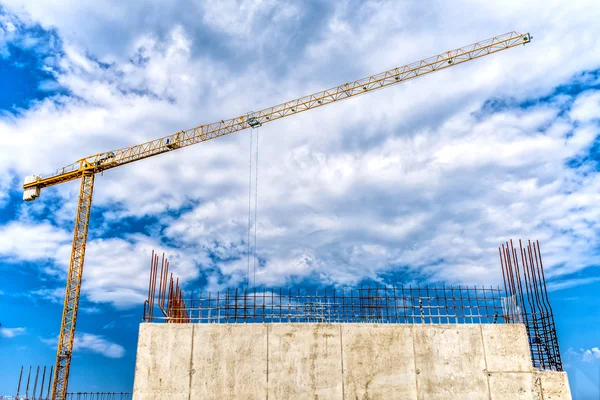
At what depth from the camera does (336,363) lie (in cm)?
1686

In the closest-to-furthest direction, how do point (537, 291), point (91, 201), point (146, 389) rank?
point (146, 389) < point (537, 291) < point (91, 201)

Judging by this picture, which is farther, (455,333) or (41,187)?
(41,187)

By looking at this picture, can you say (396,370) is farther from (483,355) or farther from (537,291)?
(537,291)

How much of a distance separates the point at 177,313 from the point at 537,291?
13.9 meters

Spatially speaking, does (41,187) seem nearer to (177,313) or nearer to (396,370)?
(177,313)

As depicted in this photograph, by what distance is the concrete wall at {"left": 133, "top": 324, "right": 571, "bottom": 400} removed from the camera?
54.6 feet

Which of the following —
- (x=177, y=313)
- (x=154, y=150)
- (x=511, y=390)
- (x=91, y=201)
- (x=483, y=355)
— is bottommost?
(x=511, y=390)

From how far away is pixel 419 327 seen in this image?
1736 cm

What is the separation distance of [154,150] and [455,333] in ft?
115

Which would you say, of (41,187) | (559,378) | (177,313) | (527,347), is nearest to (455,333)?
(527,347)

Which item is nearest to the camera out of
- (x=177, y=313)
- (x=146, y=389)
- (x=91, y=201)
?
(x=146, y=389)

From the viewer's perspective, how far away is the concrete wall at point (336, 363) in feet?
54.6

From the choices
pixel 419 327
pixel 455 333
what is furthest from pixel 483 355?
pixel 419 327

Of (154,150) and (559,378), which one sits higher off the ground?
(154,150)
